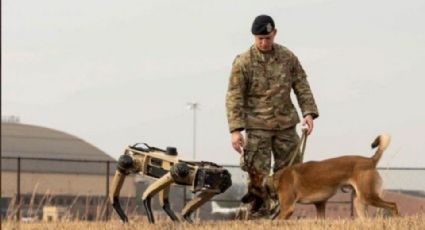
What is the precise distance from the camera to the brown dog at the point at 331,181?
10.1 m

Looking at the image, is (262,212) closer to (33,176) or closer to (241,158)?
(241,158)

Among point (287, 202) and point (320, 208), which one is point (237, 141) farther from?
point (320, 208)

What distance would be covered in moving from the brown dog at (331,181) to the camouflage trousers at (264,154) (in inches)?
4.6

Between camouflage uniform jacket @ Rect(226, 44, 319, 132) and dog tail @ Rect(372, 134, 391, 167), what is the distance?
780 mm

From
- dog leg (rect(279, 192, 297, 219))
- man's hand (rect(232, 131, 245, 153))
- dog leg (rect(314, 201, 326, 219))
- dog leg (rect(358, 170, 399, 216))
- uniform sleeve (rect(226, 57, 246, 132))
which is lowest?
dog leg (rect(314, 201, 326, 219))

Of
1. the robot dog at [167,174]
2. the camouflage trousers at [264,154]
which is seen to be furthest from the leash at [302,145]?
the robot dog at [167,174]

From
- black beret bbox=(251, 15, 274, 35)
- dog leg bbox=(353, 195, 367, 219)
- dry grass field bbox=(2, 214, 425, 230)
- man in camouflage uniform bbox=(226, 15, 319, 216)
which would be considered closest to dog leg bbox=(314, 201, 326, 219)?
dog leg bbox=(353, 195, 367, 219)

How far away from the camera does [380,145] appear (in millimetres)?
10344

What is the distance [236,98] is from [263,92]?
0.31 metres

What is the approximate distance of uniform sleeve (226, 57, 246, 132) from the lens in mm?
9758

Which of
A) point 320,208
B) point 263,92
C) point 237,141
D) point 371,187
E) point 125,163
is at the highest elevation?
point 263,92

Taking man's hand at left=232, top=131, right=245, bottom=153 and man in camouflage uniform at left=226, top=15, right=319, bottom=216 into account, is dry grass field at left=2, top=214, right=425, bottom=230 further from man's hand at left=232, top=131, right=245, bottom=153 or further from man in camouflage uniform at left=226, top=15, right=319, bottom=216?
man in camouflage uniform at left=226, top=15, right=319, bottom=216

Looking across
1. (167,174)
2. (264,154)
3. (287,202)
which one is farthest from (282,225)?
(287,202)

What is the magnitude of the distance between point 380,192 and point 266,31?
7.02 ft
